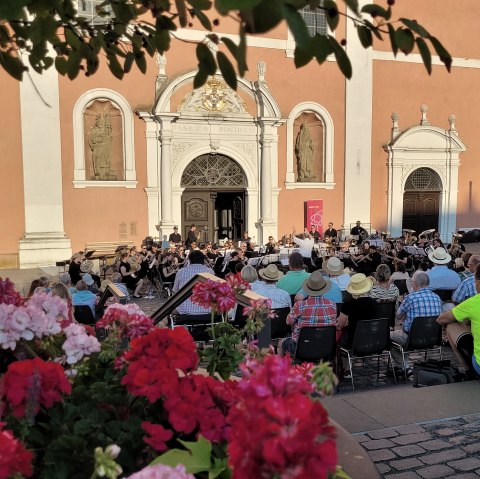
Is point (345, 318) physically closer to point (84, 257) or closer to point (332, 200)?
point (84, 257)

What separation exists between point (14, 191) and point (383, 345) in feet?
44.2

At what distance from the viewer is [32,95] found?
1622 centimetres

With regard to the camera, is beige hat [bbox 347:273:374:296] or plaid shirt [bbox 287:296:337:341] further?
beige hat [bbox 347:273:374:296]

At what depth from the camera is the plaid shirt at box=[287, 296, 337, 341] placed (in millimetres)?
5672

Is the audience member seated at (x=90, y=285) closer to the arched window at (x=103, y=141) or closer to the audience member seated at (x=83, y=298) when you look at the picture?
the audience member seated at (x=83, y=298)

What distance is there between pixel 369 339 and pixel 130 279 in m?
8.07

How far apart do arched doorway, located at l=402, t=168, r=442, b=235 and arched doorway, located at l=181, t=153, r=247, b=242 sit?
684 cm

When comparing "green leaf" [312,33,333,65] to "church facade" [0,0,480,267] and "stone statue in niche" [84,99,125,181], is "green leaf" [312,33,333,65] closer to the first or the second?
"church facade" [0,0,480,267]

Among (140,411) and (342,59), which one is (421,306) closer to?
(342,59)

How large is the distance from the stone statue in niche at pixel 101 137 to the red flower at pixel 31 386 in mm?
16030

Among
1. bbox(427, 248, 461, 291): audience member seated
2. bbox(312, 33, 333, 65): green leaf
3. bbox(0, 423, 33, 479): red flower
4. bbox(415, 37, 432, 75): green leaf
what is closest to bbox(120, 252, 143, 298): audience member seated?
bbox(427, 248, 461, 291): audience member seated

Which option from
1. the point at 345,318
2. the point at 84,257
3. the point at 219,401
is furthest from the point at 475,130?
the point at 219,401

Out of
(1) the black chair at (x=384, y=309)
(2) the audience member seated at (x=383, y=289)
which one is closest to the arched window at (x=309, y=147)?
(2) the audience member seated at (x=383, y=289)

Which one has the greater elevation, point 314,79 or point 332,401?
point 314,79
